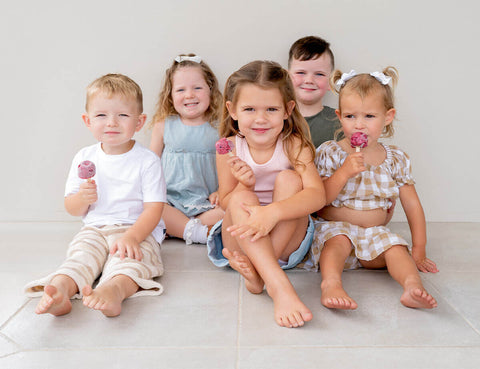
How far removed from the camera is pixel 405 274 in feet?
4.94

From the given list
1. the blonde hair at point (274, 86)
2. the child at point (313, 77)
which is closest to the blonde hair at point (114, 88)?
the blonde hair at point (274, 86)

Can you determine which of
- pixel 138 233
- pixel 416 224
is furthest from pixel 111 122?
pixel 416 224

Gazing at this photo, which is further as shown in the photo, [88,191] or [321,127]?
[321,127]

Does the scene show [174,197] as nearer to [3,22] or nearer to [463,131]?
[3,22]

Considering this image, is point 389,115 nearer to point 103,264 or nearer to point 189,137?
point 189,137

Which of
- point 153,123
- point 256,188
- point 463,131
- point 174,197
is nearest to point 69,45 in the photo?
point 153,123

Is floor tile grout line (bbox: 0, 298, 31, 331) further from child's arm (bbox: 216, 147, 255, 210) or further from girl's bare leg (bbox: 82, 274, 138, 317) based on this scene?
child's arm (bbox: 216, 147, 255, 210)

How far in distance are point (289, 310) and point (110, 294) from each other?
506 millimetres

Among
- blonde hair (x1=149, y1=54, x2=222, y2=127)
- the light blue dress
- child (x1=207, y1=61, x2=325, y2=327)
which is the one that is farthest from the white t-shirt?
blonde hair (x1=149, y1=54, x2=222, y2=127)

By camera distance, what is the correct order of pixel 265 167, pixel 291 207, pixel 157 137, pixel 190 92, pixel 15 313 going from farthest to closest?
pixel 157 137, pixel 190 92, pixel 265 167, pixel 291 207, pixel 15 313

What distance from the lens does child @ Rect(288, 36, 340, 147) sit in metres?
2.26

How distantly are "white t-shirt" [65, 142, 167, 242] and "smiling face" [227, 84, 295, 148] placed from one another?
0.40m

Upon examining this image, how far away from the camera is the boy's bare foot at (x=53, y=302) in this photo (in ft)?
4.17

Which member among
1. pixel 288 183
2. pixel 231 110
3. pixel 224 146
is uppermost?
pixel 231 110
